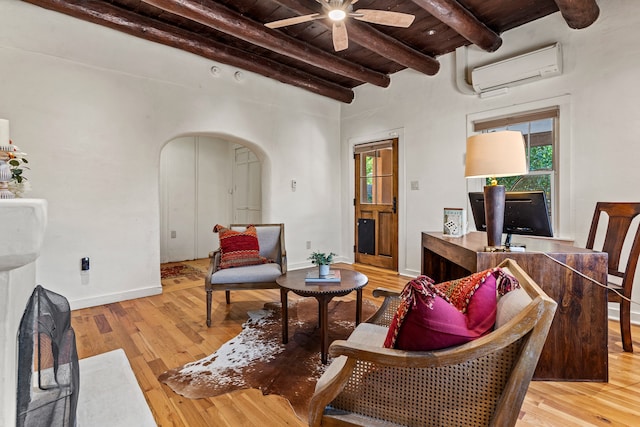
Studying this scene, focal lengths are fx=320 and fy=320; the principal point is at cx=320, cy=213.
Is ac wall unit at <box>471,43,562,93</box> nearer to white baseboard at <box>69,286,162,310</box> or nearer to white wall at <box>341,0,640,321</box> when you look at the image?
white wall at <box>341,0,640,321</box>

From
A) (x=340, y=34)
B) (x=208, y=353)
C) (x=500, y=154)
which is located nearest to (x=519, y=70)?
(x=500, y=154)

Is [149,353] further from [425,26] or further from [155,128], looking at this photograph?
[425,26]

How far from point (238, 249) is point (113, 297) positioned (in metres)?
1.64

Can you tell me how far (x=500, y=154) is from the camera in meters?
2.19

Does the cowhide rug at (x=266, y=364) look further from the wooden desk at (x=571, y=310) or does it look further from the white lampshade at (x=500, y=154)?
the white lampshade at (x=500, y=154)

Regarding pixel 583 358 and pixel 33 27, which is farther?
pixel 33 27

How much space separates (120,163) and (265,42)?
2.17 m

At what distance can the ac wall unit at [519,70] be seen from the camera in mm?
3316

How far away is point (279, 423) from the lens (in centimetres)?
167

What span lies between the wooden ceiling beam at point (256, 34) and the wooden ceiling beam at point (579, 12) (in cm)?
237

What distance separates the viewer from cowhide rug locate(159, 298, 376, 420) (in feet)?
6.43

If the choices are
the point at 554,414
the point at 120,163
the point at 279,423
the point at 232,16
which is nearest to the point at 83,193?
the point at 120,163

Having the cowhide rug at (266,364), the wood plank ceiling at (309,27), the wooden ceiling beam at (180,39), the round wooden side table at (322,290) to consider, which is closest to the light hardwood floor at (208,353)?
the cowhide rug at (266,364)

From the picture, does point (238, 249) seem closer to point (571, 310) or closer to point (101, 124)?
point (101, 124)
